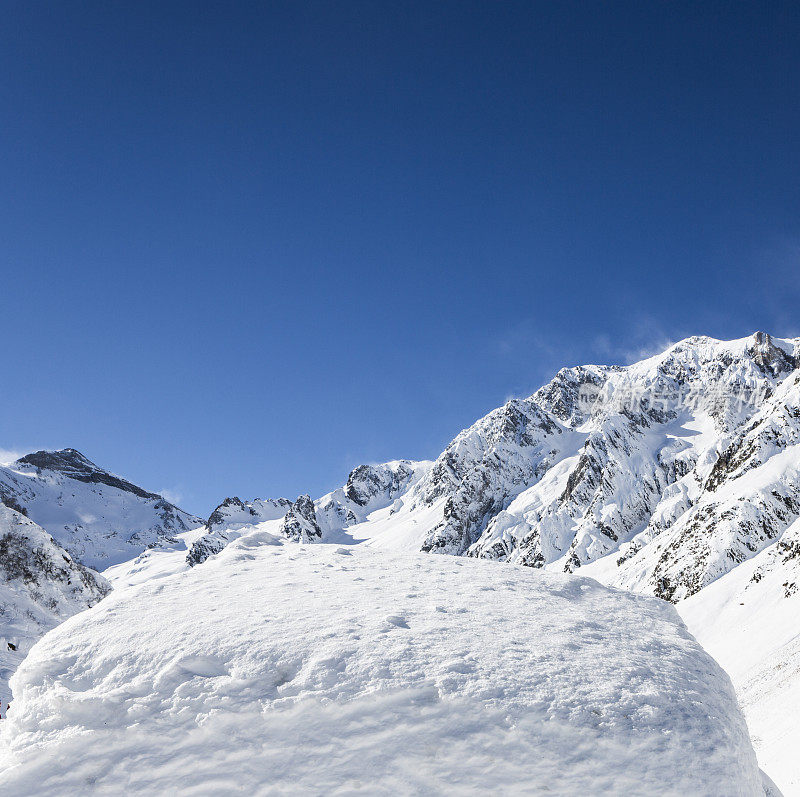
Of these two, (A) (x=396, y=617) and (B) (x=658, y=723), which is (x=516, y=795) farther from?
(A) (x=396, y=617)

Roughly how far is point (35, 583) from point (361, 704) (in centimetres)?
3335

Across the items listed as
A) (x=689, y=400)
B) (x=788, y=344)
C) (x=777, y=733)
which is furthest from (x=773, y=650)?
(x=788, y=344)

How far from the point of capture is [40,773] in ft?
19.4

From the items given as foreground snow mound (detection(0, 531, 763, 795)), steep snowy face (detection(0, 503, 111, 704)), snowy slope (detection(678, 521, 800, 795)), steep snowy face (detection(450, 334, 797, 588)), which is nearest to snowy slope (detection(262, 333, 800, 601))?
steep snowy face (detection(450, 334, 797, 588))

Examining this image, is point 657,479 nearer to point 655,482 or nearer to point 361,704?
point 655,482

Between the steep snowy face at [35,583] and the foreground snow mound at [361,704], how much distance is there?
22.4 meters

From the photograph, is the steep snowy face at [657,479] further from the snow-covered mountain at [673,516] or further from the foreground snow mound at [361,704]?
the foreground snow mound at [361,704]

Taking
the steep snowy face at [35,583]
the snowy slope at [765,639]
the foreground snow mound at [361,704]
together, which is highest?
the steep snowy face at [35,583]

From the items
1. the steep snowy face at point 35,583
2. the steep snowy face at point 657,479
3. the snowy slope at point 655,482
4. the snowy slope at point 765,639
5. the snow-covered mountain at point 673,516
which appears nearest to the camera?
the snowy slope at point 765,639

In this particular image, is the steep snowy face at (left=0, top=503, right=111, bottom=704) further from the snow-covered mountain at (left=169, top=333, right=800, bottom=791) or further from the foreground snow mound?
the snow-covered mountain at (left=169, top=333, right=800, bottom=791)

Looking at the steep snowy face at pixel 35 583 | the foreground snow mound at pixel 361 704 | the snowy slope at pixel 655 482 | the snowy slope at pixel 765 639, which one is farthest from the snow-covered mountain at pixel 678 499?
the steep snowy face at pixel 35 583

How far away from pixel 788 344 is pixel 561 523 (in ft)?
327

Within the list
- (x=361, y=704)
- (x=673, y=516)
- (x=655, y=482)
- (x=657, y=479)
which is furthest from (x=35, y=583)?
(x=657, y=479)

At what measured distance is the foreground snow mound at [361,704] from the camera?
5.88m
